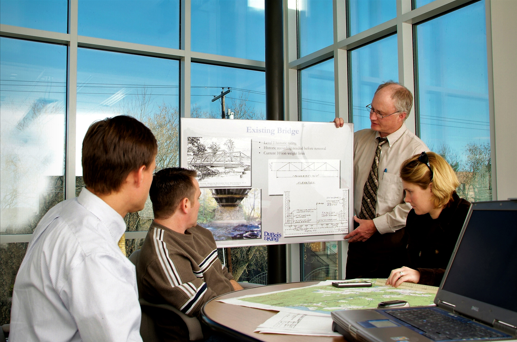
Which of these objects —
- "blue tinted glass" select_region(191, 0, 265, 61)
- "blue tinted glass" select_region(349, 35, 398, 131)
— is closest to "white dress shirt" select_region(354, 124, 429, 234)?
"blue tinted glass" select_region(349, 35, 398, 131)

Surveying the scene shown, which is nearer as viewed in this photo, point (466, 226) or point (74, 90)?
point (466, 226)

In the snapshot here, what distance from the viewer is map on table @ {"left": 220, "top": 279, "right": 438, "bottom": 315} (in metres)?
1.40

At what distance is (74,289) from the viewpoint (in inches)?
37.9

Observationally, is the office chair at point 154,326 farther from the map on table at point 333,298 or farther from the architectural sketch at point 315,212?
the architectural sketch at point 315,212

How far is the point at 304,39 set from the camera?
461 cm

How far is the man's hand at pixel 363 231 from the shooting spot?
9.69 ft

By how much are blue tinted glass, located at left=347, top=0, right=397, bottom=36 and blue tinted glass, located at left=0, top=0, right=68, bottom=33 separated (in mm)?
2708

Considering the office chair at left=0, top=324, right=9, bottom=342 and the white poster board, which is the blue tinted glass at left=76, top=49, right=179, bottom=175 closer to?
the white poster board

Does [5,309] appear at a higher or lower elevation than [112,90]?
lower

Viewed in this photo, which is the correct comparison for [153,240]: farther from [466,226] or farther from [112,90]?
[112,90]

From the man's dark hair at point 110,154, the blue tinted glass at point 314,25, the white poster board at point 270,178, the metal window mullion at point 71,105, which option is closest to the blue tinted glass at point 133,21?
the metal window mullion at point 71,105

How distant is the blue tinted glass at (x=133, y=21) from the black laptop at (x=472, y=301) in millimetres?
3694

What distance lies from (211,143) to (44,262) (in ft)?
6.85

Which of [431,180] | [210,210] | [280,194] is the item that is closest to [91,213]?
[431,180]
